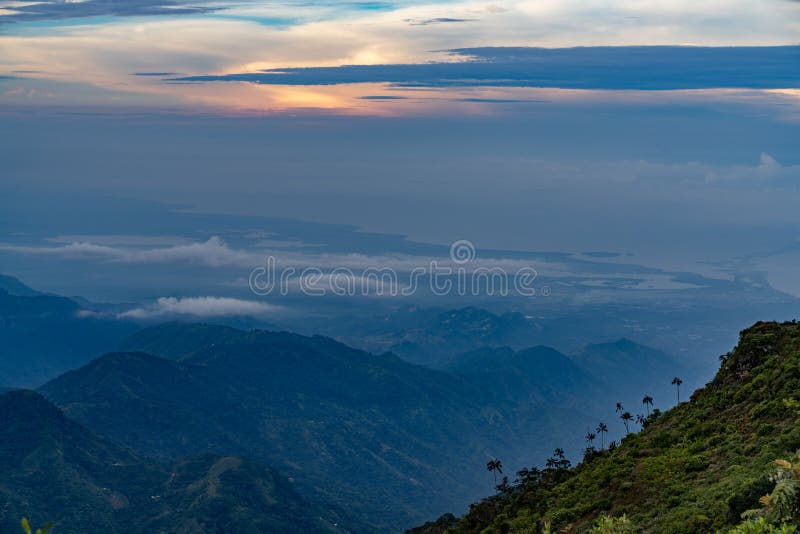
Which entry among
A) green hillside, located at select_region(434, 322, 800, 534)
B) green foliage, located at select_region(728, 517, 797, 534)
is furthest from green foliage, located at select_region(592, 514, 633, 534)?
green foliage, located at select_region(728, 517, 797, 534)

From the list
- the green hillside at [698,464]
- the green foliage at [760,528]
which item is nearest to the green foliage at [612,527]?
the green hillside at [698,464]

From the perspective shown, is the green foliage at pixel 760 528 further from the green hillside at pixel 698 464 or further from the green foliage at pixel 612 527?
the green foliage at pixel 612 527

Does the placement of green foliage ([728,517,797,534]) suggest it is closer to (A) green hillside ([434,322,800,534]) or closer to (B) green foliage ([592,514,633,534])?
(A) green hillside ([434,322,800,534])

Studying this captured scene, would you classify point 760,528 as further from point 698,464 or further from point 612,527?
point 698,464

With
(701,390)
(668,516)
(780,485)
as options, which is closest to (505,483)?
(701,390)

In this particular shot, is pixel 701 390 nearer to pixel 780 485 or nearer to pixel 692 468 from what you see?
pixel 692 468

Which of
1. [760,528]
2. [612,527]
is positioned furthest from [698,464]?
[760,528]

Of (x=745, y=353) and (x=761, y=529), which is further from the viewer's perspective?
(x=745, y=353)

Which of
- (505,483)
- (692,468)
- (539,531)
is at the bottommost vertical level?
(505,483)
